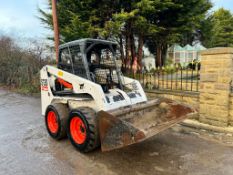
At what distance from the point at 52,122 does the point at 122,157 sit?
180 cm

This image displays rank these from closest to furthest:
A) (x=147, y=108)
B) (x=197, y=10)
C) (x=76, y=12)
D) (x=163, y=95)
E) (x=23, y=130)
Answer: (x=147, y=108) → (x=23, y=130) → (x=163, y=95) → (x=76, y=12) → (x=197, y=10)

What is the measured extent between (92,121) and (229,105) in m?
2.96

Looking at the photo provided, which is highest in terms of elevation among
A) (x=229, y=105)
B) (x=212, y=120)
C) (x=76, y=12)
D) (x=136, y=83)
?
(x=76, y=12)

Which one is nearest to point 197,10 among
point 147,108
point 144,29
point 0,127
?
point 144,29

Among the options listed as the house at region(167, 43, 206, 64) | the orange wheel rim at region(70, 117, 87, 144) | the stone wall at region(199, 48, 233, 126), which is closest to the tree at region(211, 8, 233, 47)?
the house at region(167, 43, 206, 64)

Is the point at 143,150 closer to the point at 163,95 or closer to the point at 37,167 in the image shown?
the point at 37,167

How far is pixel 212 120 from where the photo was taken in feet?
13.8

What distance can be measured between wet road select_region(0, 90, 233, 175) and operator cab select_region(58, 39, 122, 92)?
1351 millimetres

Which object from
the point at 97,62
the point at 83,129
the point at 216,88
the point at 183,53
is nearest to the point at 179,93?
the point at 216,88

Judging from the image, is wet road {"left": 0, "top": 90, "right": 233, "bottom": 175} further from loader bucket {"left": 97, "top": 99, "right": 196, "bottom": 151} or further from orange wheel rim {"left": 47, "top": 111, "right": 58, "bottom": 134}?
loader bucket {"left": 97, "top": 99, "right": 196, "bottom": 151}

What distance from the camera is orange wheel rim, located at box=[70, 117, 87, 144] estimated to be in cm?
329

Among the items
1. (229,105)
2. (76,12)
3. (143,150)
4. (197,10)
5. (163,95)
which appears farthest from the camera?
(197,10)

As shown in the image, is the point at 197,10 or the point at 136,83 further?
the point at 197,10

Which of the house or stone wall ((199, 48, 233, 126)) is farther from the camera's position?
the house
